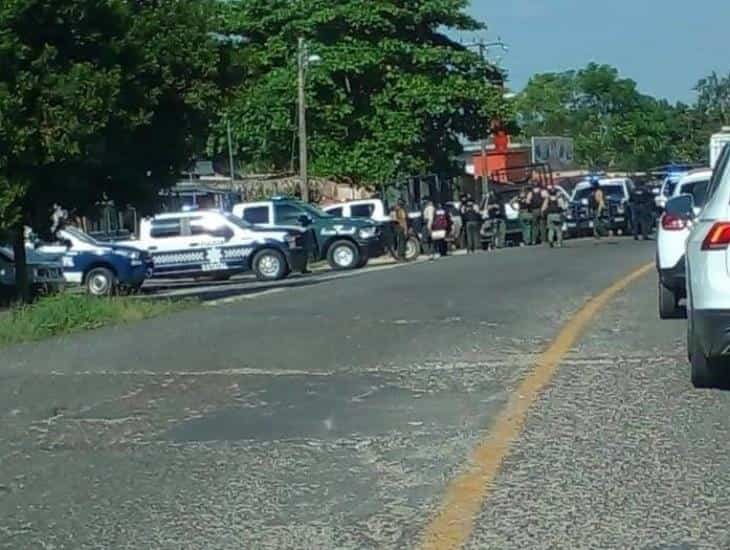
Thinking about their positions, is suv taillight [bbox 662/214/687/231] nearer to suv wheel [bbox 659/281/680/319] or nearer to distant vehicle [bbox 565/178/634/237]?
suv wheel [bbox 659/281/680/319]

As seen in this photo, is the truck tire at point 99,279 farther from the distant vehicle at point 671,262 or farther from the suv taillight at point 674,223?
the suv taillight at point 674,223

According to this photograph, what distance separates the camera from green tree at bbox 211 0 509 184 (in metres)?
55.7

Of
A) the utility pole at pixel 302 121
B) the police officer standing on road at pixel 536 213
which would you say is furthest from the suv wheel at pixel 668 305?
the utility pole at pixel 302 121

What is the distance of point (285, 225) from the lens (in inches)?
1524

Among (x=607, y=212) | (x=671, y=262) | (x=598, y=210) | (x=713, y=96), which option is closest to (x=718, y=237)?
(x=671, y=262)

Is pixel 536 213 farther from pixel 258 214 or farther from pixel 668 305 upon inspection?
pixel 668 305

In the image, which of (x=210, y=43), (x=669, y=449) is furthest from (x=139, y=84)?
(x=669, y=449)

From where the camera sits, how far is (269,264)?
35.4 metres

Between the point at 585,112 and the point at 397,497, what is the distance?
395 feet

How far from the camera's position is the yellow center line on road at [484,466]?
699 centimetres

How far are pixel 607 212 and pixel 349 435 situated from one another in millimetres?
37089

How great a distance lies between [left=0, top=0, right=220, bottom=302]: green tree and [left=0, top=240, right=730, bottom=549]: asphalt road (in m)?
5.09

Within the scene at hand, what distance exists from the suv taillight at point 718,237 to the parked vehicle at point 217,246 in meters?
25.3

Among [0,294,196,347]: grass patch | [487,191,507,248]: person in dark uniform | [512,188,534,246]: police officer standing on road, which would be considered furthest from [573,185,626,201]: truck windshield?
[0,294,196,347]: grass patch
